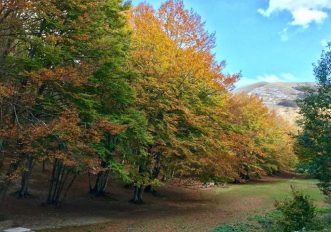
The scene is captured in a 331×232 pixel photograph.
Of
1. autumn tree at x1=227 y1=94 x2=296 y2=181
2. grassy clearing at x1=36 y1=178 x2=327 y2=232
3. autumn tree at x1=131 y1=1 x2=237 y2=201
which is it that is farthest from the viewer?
autumn tree at x1=227 y1=94 x2=296 y2=181

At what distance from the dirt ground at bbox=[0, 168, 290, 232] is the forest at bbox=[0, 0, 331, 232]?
4.13ft

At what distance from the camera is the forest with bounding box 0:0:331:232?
47.4 ft

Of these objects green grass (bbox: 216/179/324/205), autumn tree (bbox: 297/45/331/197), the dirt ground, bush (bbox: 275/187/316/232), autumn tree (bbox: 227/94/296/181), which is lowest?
the dirt ground

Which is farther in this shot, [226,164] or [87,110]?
[226,164]

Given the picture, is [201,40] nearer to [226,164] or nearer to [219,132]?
[219,132]

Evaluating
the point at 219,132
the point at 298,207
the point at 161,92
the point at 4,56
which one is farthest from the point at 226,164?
the point at 4,56

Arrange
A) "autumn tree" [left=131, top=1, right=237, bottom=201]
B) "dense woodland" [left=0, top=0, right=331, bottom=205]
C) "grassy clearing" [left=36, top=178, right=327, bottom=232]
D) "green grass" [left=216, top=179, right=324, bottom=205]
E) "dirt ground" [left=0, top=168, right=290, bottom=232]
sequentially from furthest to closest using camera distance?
"green grass" [left=216, top=179, right=324, bottom=205] → "autumn tree" [left=131, top=1, right=237, bottom=201] → "dirt ground" [left=0, top=168, right=290, bottom=232] → "grassy clearing" [left=36, top=178, right=327, bottom=232] → "dense woodland" [left=0, top=0, right=331, bottom=205]

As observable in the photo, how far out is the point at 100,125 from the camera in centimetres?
1503

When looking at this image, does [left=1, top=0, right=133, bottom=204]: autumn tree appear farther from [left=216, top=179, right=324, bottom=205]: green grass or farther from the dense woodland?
[left=216, top=179, right=324, bottom=205]: green grass

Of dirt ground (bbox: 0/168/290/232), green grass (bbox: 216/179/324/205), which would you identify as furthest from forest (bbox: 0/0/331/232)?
green grass (bbox: 216/179/324/205)

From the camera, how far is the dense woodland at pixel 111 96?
47.2ft

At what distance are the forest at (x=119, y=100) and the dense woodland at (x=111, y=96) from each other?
0.20ft

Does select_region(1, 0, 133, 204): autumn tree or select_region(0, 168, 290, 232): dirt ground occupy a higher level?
select_region(1, 0, 133, 204): autumn tree

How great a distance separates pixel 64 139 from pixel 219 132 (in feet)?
39.1
